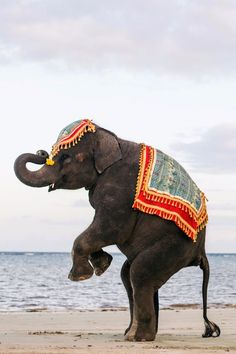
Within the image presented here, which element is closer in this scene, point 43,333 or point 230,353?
point 230,353

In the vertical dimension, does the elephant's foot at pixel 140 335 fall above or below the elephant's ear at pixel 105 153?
below

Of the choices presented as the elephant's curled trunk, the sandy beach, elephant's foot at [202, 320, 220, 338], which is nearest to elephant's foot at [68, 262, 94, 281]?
the sandy beach

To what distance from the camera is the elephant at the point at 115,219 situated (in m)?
8.92

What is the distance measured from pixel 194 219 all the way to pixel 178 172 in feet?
1.75

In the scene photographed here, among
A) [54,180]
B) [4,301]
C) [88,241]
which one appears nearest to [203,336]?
[88,241]

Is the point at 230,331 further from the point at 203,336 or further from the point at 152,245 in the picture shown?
the point at 152,245

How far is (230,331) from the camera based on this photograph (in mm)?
10555

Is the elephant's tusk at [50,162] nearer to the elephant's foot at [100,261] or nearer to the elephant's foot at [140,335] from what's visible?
the elephant's foot at [100,261]

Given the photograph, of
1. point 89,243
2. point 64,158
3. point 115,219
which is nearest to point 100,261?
point 89,243

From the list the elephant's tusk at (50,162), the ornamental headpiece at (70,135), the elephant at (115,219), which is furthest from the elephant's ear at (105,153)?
the elephant's tusk at (50,162)

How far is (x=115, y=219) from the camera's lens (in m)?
8.88

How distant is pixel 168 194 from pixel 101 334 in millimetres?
1951

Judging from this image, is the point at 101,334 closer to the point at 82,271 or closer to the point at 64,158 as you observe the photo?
the point at 82,271

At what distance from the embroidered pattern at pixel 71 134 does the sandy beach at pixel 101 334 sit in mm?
1908
